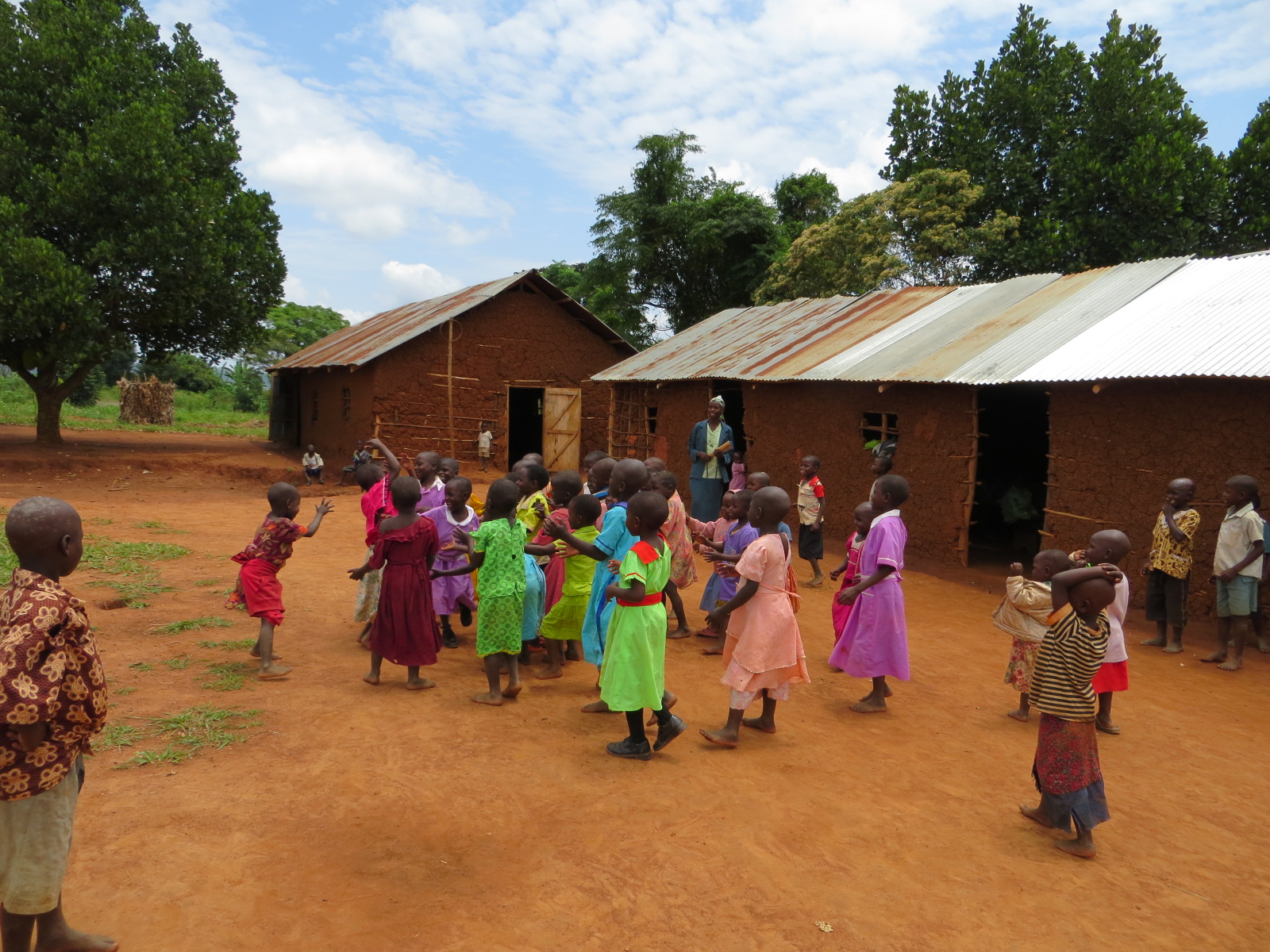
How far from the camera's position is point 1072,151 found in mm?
20547

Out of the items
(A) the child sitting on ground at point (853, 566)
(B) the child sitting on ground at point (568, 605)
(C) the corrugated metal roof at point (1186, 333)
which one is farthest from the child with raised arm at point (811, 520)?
(B) the child sitting on ground at point (568, 605)

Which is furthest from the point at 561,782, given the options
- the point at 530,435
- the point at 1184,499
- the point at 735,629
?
the point at 530,435

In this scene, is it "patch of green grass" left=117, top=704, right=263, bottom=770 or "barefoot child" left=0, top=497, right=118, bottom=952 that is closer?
"barefoot child" left=0, top=497, right=118, bottom=952

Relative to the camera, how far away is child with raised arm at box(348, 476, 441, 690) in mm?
4836

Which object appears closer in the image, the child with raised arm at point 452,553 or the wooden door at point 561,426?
the child with raised arm at point 452,553

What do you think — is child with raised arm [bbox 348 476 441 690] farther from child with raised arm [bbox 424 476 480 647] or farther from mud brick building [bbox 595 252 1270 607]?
mud brick building [bbox 595 252 1270 607]

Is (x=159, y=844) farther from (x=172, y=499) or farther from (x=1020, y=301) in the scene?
(x=172, y=499)

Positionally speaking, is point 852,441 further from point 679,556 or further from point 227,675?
point 227,675

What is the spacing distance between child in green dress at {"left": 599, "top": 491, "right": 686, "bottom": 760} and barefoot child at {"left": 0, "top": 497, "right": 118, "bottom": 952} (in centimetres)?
218

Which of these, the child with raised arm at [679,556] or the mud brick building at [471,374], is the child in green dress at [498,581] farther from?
the mud brick building at [471,374]

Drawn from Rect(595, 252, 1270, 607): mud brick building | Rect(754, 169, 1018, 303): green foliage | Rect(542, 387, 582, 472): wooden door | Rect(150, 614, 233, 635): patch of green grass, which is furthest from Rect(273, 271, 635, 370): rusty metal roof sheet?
Rect(150, 614, 233, 635): patch of green grass

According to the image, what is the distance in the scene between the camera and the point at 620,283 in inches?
1096

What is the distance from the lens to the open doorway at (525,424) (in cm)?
2061

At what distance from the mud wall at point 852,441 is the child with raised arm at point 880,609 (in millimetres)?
4852
